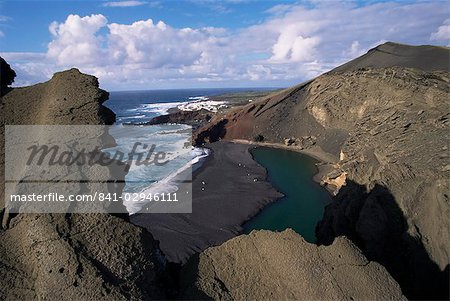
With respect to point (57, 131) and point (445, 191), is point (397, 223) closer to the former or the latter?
point (445, 191)

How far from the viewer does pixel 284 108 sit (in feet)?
200

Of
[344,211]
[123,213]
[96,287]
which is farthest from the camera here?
[344,211]

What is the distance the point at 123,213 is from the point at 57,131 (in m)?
3.34

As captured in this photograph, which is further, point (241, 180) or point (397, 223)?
point (241, 180)

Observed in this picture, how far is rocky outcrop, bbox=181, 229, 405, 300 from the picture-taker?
985cm

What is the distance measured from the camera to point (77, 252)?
9.38 m

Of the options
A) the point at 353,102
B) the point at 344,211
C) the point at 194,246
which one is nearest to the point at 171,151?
the point at 353,102

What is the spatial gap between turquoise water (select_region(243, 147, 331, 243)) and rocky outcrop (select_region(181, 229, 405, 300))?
13.4 m

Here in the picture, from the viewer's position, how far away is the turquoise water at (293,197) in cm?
2684

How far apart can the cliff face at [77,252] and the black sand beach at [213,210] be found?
38.3 ft

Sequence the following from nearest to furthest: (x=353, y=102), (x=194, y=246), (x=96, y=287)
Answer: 1. (x=96, y=287)
2. (x=194, y=246)
3. (x=353, y=102)

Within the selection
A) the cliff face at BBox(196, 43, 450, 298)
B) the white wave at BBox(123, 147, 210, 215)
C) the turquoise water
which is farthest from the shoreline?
the white wave at BBox(123, 147, 210, 215)

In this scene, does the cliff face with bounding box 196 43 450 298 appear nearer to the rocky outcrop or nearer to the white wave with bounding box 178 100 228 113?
the rocky outcrop

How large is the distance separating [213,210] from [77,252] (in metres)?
19.8
